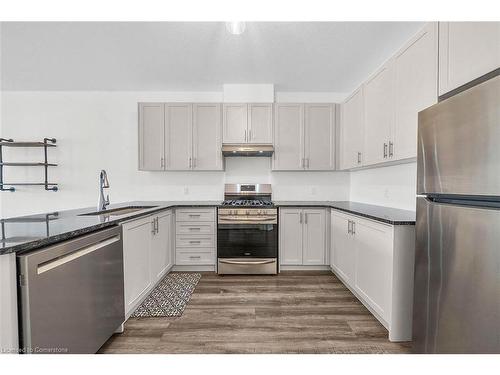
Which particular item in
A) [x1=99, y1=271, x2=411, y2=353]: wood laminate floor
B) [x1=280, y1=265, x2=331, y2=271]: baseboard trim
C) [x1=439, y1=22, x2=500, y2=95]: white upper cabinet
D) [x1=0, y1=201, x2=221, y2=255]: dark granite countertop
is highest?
[x1=439, y1=22, x2=500, y2=95]: white upper cabinet

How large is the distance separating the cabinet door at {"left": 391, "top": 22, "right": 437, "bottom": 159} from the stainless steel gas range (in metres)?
1.70

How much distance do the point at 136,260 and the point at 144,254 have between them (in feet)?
0.56

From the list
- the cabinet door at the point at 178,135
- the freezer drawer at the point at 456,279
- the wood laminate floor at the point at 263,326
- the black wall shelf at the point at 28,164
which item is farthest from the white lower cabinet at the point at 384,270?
the black wall shelf at the point at 28,164

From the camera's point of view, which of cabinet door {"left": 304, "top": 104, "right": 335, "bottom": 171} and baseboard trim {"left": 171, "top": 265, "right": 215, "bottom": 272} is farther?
cabinet door {"left": 304, "top": 104, "right": 335, "bottom": 171}

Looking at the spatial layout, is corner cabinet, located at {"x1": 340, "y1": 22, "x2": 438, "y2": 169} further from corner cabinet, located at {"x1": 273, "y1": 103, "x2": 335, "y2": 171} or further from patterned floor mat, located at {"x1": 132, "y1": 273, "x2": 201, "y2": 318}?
patterned floor mat, located at {"x1": 132, "y1": 273, "x2": 201, "y2": 318}

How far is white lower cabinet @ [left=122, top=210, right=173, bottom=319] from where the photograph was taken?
203 centimetres

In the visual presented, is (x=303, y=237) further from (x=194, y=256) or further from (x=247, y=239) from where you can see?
(x=194, y=256)

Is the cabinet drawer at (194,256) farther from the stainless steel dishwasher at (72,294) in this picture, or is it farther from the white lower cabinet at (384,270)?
the white lower cabinet at (384,270)

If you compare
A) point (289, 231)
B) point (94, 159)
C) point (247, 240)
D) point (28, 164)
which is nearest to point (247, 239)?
point (247, 240)

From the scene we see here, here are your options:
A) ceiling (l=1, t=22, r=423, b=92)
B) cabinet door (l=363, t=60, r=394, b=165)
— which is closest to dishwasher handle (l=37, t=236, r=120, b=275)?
ceiling (l=1, t=22, r=423, b=92)

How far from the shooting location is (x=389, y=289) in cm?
184

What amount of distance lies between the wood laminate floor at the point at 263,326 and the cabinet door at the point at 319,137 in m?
1.74

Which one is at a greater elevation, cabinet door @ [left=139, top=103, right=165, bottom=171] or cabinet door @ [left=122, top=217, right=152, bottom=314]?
cabinet door @ [left=139, top=103, right=165, bottom=171]

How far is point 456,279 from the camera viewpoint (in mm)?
1177
